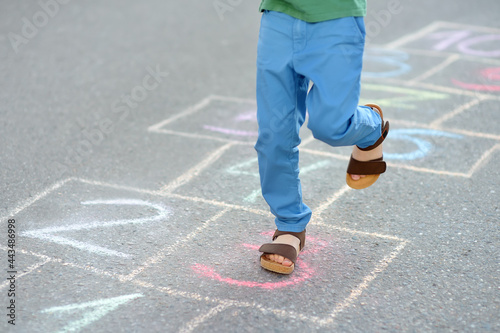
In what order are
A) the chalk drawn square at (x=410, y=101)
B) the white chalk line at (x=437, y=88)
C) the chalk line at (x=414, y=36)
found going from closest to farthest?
the chalk drawn square at (x=410, y=101), the white chalk line at (x=437, y=88), the chalk line at (x=414, y=36)

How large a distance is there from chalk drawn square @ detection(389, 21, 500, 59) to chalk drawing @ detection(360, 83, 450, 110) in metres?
1.28

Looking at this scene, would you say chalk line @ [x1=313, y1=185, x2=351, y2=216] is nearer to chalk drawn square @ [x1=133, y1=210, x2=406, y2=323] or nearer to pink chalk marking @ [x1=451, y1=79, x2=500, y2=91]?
chalk drawn square @ [x1=133, y1=210, x2=406, y2=323]

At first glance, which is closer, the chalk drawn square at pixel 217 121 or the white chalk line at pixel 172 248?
the white chalk line at pixel 172 248

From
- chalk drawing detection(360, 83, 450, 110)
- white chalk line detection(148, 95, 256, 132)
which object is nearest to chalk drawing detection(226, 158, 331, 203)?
white chalk line detection(148, 95, 256, 132)

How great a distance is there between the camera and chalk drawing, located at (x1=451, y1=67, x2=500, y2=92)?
17.5 feet

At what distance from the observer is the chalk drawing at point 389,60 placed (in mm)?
5738

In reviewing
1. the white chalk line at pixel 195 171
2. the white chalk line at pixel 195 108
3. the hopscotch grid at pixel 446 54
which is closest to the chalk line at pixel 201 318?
the white chalk line at pixel 195 171

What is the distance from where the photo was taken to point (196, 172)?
391 centimetres

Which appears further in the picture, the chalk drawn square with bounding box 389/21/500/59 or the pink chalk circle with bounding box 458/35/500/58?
the chalk drawn square with bounding box 389/21/500/59

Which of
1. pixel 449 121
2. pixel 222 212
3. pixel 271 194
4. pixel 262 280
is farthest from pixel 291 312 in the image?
pixel 449 121

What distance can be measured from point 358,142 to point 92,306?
1.35 m

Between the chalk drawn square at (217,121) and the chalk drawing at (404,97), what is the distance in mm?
965

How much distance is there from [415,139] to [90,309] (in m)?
2.66

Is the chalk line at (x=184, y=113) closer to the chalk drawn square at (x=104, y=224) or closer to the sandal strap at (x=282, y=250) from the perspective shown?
the chalk drawn square at (x=104, y=224)
